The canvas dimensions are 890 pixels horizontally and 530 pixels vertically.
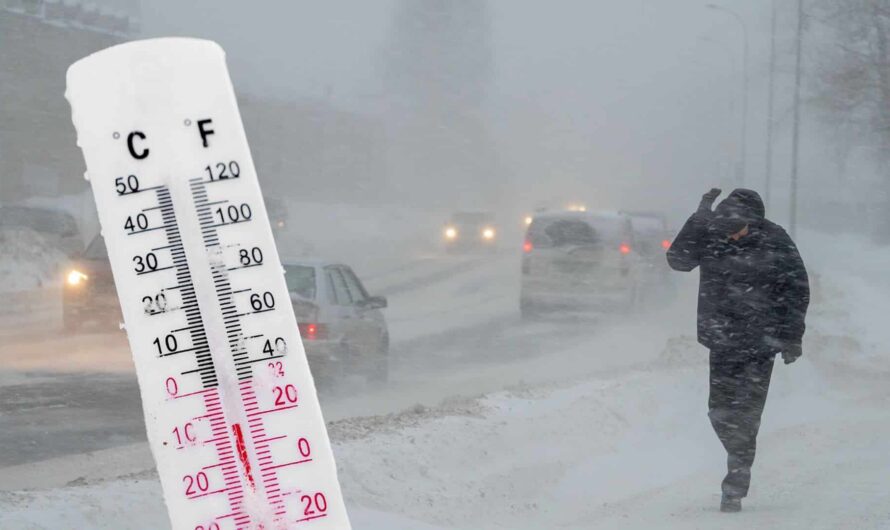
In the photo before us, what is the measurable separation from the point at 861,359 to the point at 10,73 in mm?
Result: 32376

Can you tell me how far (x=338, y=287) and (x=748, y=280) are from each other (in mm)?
7159

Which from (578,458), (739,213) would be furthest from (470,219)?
(739,213)

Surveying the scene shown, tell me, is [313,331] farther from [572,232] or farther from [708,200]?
[572,232]

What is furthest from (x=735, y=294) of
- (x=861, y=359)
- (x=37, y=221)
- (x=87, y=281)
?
(x=37, y=221)

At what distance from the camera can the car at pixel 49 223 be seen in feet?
91.2

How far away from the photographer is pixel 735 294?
673 cm

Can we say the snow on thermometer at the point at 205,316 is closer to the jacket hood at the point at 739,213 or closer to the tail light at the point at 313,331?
the jacket hood at the point at 739,213

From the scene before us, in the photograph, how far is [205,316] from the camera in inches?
89.2

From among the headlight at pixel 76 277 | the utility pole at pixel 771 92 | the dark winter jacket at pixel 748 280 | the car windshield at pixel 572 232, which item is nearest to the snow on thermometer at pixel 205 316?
the dark winter jacket at pixel 748 280

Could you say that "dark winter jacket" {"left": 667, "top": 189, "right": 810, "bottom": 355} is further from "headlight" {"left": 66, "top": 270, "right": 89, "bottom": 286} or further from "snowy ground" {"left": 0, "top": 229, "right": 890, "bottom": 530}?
"headlight" {"left": 66, "top": 270, "right": 89, "bottom": 286}

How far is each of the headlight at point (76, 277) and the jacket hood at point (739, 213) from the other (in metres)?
11.7

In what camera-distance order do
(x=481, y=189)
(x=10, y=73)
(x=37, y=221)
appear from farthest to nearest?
(x=481, y=189) → (x=10, y=73) → (x=37, y=221)

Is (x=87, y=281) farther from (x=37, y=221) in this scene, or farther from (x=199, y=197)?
(x=199, y=197)

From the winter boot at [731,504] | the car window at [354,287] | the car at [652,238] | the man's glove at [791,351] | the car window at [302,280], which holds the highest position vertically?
the man's glove at [791,351]
